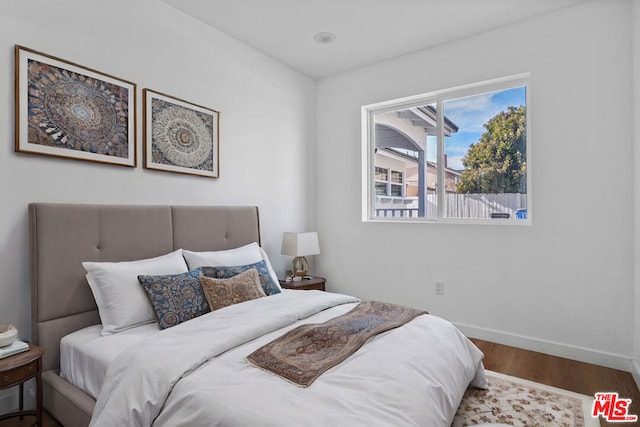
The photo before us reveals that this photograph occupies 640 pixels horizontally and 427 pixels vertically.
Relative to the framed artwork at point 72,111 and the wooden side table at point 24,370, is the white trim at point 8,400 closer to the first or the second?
the wooden side table at point 24,370

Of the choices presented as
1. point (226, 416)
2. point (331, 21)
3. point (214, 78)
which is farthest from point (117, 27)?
point (226, 416)

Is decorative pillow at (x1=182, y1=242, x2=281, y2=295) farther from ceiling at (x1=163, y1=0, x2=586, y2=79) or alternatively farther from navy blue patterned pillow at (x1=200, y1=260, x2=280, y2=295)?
ceiling at (x1=163, y1=0, x2=586, y2=79)

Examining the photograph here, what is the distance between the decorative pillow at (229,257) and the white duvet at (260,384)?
723 mm

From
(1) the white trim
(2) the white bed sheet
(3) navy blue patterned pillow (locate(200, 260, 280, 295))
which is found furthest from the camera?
(3) navy blue patterned pillow (locate(200, 260, 280, 295))

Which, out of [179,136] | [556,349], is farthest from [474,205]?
[179,136]

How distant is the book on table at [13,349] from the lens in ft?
5.33

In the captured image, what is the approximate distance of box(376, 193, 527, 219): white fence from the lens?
3.07 m

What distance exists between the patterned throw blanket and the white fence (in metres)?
1.52

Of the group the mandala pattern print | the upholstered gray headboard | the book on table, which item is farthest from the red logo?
the mandala pattern print

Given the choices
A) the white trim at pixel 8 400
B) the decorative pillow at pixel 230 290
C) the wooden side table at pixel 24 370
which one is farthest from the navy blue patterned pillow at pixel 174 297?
the white trim at pixel 8 400

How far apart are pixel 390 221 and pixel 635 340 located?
2.06 m

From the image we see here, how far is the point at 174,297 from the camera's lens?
2.05 metres

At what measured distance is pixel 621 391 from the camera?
2.27 m

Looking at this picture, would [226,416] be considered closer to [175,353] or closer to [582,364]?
[175,353]
